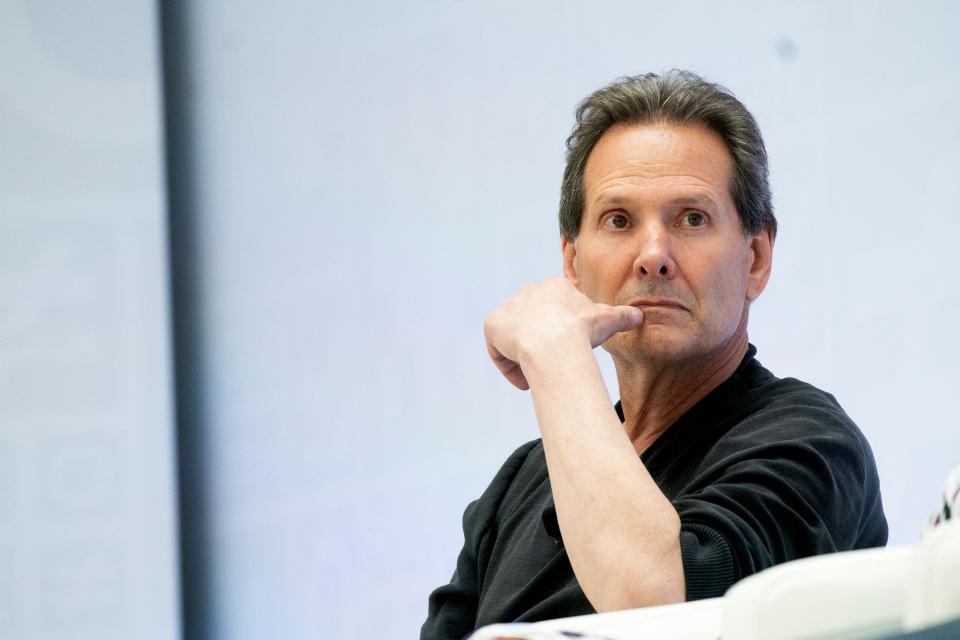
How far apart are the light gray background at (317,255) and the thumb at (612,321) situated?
1.25 metres

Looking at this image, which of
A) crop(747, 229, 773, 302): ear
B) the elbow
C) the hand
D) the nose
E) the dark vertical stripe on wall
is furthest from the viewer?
the dark vertical stripe on wall

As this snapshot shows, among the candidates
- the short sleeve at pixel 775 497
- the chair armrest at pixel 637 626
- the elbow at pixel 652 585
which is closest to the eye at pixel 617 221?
the short sleeve at pixel 775 497

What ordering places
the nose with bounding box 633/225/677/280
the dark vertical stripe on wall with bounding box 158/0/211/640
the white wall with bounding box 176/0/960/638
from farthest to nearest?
1. the dark vertical stripe on wall with bounding box 158/0/211/640
2. the white wall with bounding box 176/0/960/638
3. the nose with bounding box 633/225/677/280

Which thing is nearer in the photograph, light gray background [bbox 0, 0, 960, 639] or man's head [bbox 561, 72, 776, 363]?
man's head [bbox 561, 72, 776, 363]

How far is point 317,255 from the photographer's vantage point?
2.87m

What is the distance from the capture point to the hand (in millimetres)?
1174

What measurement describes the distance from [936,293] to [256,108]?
5.55 feet

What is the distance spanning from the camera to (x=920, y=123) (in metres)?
2.38

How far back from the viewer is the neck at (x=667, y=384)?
1.37 meters

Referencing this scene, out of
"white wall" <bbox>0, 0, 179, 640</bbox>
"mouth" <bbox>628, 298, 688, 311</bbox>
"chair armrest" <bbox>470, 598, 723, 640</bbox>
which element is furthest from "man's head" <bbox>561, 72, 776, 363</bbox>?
"white wall" <bbox>0, 0, 179, 640</bbox>

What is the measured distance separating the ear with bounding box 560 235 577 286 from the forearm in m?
0.45

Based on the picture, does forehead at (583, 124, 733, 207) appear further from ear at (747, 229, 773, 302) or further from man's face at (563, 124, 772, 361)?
ear at (747, 229, 773, 302)

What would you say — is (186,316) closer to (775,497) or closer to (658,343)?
(658,343)

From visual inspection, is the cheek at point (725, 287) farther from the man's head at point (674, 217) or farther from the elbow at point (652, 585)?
the elbow at point (652, 585)
